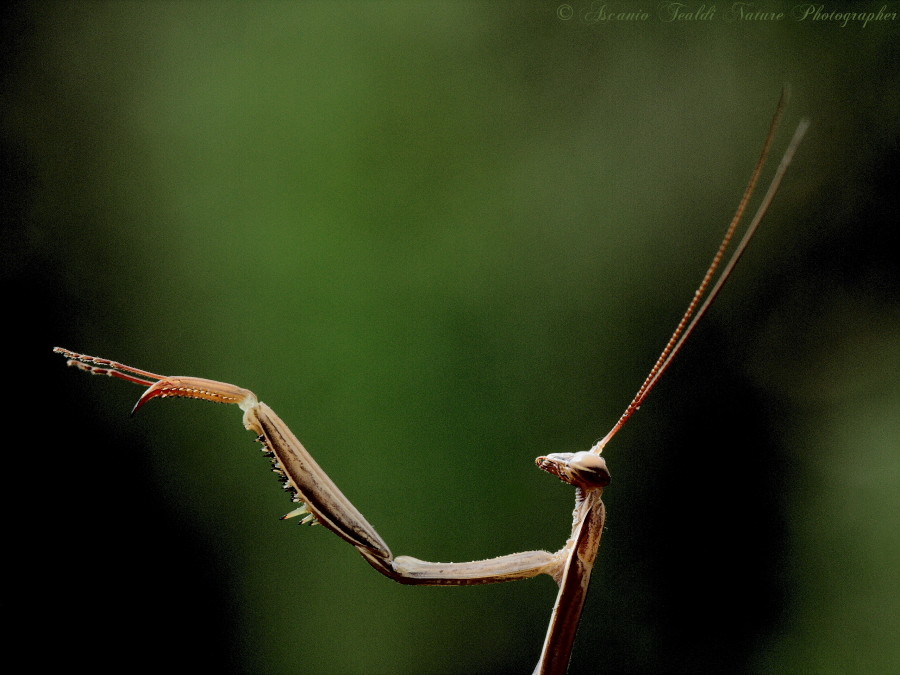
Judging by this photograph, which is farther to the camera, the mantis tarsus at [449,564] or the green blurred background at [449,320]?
the green blurred background at [449,320]

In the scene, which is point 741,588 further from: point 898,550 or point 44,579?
point 44,579

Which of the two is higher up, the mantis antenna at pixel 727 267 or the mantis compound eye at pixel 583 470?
the mantis antenna at pixel 727 267

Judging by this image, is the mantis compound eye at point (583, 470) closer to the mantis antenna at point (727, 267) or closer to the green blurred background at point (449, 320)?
the mantis antenna at point (727, 267)

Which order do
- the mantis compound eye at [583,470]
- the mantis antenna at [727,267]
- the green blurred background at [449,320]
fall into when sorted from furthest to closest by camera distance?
the green blurred background at [449,320] → the mantis compound eye at [583,470] → the mantis antenna at [727,267]

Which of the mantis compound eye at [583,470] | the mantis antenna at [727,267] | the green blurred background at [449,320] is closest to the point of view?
the mantis antenna at [727,267]

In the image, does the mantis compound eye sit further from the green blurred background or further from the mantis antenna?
the green blurred background

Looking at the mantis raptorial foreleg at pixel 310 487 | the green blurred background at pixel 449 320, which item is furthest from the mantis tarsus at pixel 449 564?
the green blurred background at pixel 449 320
